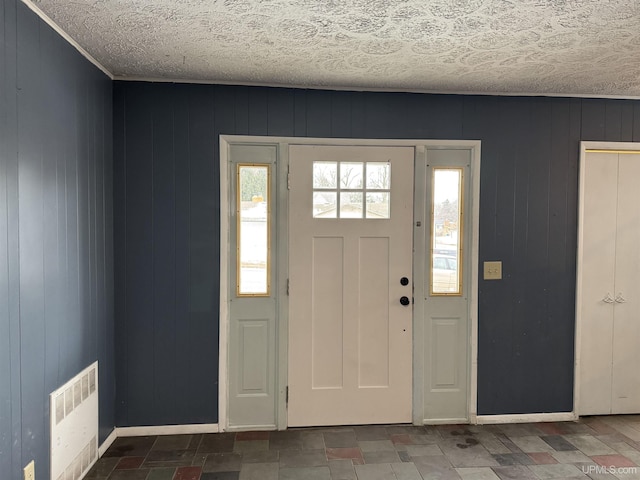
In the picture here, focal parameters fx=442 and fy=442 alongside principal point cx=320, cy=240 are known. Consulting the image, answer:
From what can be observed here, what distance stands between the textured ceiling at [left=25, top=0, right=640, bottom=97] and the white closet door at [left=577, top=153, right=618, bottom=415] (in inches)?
27.3

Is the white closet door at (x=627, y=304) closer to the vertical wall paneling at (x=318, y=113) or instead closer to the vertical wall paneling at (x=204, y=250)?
the vertical wall paneling at (x=318, y=113)

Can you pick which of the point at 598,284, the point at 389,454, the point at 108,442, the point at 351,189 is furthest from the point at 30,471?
the point at 598,284

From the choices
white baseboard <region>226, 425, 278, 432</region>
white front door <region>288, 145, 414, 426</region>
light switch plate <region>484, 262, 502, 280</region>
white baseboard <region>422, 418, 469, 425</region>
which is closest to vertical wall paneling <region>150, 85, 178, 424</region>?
white baseboard <region>226, 425, 278, 432</region>

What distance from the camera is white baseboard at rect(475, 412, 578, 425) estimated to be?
3.29 m

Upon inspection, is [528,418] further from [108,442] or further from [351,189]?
[108,442]

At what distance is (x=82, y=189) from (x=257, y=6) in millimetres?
1415

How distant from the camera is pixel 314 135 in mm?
3156

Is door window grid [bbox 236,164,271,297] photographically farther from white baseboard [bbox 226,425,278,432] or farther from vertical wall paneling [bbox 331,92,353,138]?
white baseboard [bbox 226,425,278,432]

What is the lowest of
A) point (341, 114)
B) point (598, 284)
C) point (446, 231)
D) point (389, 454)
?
point (389, 454)

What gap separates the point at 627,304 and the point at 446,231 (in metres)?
1.58

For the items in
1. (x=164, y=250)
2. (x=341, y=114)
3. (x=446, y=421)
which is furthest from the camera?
(x=446, y=421)

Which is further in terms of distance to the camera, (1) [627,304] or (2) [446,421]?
(1) [627,304]

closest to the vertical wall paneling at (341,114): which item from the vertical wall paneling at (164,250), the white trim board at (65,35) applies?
the vertical wall paneling at (164,250)

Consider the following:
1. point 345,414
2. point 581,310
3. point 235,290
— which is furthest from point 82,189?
point 581,310
